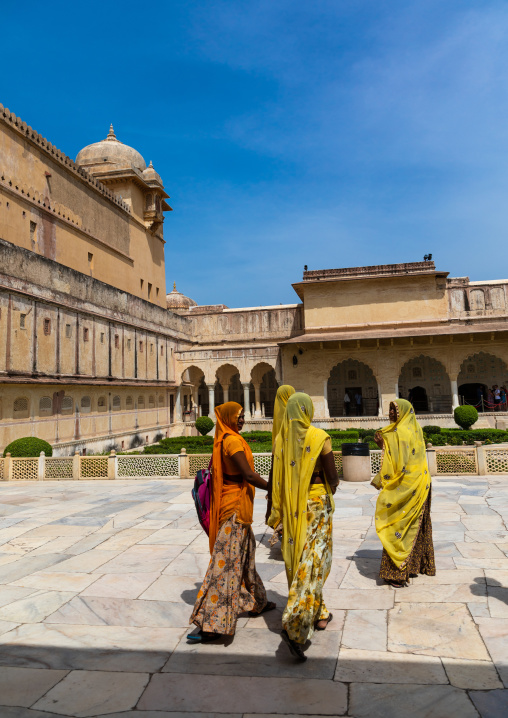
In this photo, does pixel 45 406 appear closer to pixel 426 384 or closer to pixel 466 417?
pixel 466 417

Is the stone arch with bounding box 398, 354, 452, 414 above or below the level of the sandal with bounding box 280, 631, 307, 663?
above

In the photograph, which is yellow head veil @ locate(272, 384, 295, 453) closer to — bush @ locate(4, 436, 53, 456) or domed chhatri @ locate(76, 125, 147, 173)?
bush @ locate(4, 436, 53, 456)

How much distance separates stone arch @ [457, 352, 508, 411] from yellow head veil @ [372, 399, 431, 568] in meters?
21.6

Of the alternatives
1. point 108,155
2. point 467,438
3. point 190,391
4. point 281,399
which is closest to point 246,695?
point 281,399

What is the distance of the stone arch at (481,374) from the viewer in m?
24.1

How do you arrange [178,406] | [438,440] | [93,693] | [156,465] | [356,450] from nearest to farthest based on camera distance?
[93,693]
[356,450]
[156,465]
[438,440]
[178,406]

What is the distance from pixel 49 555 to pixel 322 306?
796 inches

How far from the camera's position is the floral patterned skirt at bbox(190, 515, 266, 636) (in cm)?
299

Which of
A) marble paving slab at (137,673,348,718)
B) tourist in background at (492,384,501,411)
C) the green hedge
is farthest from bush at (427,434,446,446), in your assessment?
marble paving slab at (137,673,348,718)

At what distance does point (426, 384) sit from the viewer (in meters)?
25.0

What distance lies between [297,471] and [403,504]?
1.41 meters

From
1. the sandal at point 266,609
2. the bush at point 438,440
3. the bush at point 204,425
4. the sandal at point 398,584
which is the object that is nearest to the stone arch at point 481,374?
the bush at point 438,440

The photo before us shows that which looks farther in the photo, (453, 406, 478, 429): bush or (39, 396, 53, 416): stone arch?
(453, 406, 478, 429): bush

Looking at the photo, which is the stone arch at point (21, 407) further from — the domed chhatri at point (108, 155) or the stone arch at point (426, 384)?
the stone arch at point (426, 384)
